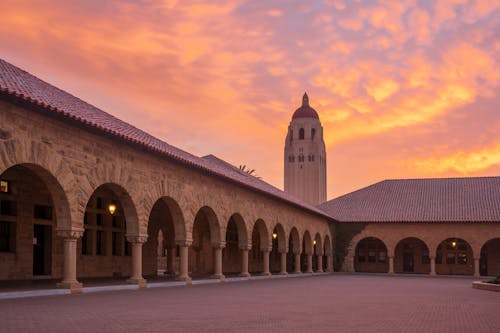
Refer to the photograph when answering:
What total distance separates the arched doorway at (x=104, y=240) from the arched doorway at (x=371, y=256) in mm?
27492

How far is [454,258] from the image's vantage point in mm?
48000

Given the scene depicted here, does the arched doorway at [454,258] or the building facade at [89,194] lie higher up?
the building facade at [89,194]

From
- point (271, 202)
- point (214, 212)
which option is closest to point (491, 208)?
point (271, 202)

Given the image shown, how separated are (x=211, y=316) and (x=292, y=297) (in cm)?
624

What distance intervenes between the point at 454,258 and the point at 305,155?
69.8m

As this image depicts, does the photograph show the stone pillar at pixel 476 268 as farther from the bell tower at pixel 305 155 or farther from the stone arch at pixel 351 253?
the bell tower at pixel 305 155

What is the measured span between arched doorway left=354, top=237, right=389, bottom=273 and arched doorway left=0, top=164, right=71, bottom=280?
106 feet

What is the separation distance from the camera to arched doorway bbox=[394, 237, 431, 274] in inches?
1927

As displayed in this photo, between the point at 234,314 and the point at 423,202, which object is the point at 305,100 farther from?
the point at 234,314

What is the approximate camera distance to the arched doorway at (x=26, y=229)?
19.8 metres

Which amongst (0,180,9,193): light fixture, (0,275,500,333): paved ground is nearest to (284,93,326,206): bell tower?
(0,180,9,193): light fixture

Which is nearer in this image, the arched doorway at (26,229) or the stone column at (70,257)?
the stone column at (70,257)

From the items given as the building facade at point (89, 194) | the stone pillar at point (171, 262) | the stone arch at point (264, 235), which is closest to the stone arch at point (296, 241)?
the stone arch at point (264, 235)

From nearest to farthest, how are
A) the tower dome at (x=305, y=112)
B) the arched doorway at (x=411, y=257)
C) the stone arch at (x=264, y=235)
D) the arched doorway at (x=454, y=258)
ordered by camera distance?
the stone arch at (x=264, y=235), the arched doorway at (x=454, y=258), the arched doorway at (x=411, y=257), the tower dome at (x=305, y=112)
